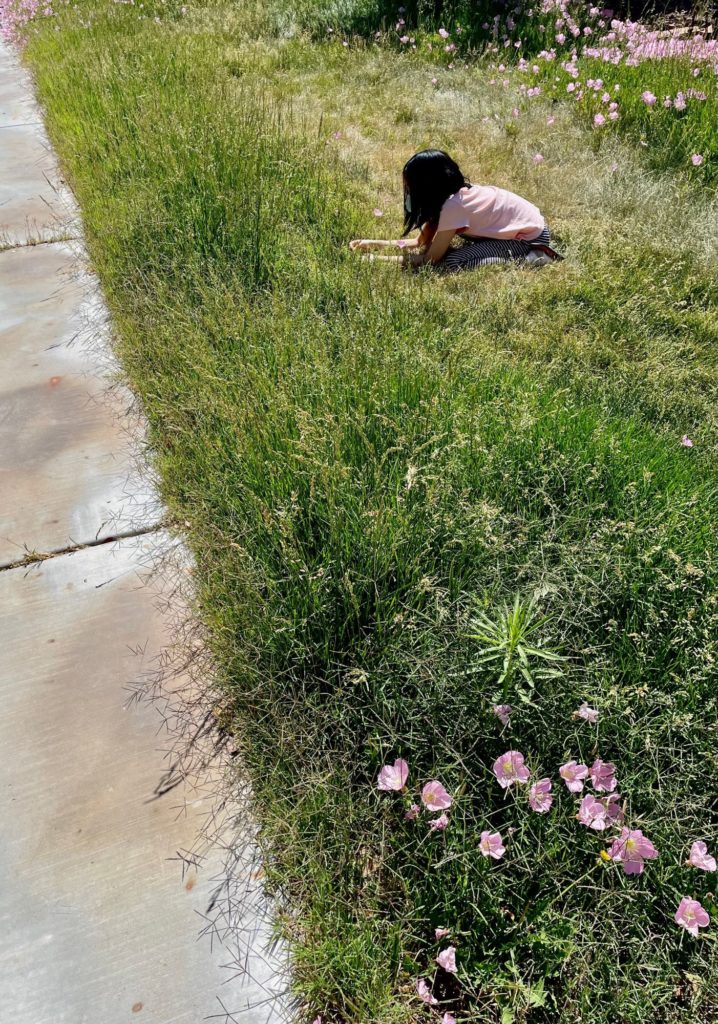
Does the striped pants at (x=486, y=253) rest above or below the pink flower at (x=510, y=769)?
above

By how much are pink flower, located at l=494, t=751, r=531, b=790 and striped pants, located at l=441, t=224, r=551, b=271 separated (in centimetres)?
310

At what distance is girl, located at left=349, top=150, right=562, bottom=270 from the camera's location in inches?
156

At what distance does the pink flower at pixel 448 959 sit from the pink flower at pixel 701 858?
57cm

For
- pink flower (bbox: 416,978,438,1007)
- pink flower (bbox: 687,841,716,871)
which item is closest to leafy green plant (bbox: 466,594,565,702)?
pink flower (bbox: 687,841,716,871)

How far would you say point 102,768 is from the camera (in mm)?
1884

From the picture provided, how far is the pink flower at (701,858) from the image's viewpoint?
1.63 metres

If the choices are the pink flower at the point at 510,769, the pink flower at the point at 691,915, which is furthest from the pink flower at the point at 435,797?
the pink flower at the point at 691,915

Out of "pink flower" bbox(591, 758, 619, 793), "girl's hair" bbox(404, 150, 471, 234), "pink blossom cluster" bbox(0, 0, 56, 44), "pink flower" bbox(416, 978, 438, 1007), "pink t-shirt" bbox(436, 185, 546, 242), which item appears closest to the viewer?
"pink flower" bbox(416, 978, 438, 1007)

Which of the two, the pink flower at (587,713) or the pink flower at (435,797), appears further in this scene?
the pink flower at (587,713)

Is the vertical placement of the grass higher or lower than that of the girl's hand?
lower

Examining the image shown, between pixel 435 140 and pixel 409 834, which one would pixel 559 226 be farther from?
pixel 409 834

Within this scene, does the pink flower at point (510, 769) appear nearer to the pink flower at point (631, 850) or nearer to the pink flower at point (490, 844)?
the pink flower at point (490, 844)

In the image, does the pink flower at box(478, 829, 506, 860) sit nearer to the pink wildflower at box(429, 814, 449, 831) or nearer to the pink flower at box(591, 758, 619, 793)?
the pink wildflower at box(429, 814, 449, 831)

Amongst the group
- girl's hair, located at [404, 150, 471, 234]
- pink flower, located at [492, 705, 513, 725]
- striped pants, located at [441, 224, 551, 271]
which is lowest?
pink flower, located at [492, 705, 513, 725]
